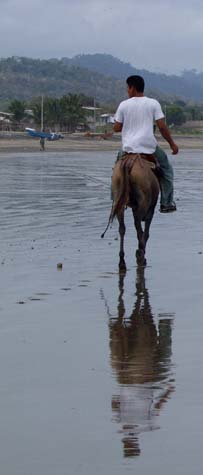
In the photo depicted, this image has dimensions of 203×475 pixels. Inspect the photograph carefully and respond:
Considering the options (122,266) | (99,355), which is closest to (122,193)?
(122,266)

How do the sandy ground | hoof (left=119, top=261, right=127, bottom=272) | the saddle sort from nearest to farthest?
1. hoof (left=119, top=261, right=127, bottom=272)
2. the saddle
3. the sandy ground

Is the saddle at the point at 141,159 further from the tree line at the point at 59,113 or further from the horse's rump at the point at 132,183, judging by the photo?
the tree line at the point at 59,113

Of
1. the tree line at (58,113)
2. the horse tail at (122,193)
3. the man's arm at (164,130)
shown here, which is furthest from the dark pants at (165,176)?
the tree line at (58,113)

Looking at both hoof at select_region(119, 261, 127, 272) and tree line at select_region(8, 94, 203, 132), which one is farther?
tree line at select_region(8, 94, 203, 132)

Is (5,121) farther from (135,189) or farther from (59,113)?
(135,189)

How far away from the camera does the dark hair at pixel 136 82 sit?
39.6 ft

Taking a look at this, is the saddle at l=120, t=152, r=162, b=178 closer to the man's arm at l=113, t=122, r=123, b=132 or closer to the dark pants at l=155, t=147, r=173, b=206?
the dark pants at l=155, t=147, r=173, b=206

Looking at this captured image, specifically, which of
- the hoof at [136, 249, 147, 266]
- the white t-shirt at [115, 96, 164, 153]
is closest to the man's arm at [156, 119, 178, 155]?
the white t-shirt at [115, 96, 164, 153]

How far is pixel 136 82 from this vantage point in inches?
476

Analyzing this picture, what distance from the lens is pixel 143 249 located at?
1199 centimetres

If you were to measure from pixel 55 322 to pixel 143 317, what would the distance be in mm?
750

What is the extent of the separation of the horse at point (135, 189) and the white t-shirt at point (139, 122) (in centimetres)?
12

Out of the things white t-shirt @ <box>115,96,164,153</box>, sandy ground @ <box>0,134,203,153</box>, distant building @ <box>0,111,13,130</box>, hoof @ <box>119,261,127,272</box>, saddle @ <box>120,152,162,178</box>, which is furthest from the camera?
distant building @ <box>0,111,13,130</box>

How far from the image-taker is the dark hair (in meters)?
12.1
